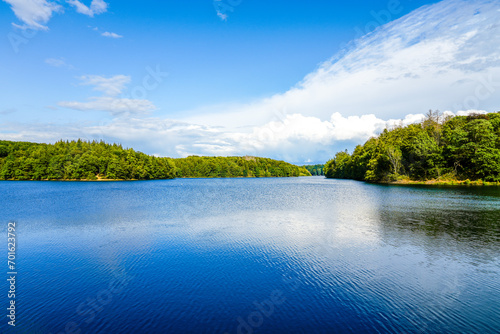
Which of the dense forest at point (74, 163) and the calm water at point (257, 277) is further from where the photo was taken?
the dense forest at point (74, 163)

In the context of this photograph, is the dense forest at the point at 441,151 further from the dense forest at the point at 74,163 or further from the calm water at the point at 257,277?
the dense forest at the point at 74,163

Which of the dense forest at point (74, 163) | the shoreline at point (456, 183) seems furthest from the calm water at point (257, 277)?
the dense forest at point (74, 163)

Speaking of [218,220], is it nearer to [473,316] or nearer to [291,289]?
[291,289]

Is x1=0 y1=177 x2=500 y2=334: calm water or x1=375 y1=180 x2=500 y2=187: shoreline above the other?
x1=375 y1=180 x2=500 y2=187: shoreline

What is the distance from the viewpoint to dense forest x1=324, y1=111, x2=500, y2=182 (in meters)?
62.6

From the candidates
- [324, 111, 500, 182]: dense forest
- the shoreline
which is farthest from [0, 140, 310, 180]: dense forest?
the shoreline

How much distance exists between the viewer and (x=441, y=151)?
69.2 metres

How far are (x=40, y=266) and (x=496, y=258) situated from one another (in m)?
22.4

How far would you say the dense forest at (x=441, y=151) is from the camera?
205ft

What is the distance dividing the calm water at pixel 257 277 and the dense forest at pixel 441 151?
2176 inches

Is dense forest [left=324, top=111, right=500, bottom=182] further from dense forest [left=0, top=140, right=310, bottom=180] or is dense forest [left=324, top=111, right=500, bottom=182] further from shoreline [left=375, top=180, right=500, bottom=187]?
dense forest [left=0, top=140, right=310, bottom=180]

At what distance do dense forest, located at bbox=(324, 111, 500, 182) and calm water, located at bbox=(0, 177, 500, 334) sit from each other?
55262mm

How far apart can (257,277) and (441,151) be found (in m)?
76.7

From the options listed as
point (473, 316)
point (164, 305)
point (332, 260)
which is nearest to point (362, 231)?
point (332, 260)
